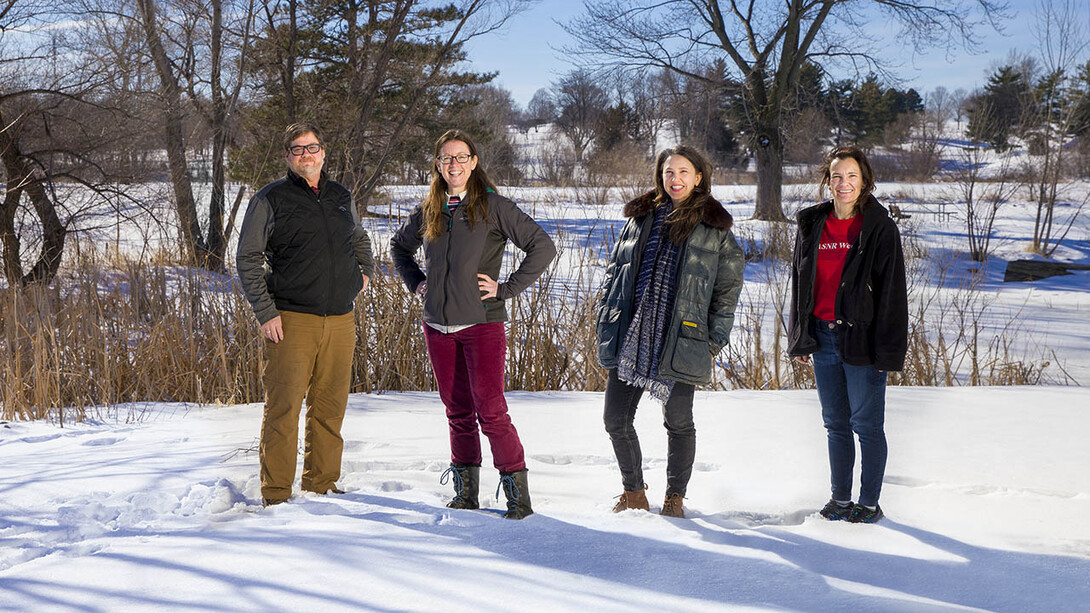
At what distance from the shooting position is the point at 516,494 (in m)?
3.17

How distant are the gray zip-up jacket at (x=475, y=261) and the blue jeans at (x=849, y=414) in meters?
1.09

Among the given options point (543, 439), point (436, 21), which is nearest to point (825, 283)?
point (543, 439)

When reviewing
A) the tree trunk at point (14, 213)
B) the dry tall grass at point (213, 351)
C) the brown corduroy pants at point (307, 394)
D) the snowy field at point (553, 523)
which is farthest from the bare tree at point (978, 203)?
the tree trunk at point (14, 213)

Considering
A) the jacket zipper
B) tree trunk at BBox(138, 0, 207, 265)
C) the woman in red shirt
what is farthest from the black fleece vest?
tree trunk at BBox(138, 0, 207, 265)

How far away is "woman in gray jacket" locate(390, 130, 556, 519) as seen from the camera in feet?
10.2

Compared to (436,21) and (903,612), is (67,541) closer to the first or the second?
(903,612)

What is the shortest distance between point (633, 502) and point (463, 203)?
1.29 metres

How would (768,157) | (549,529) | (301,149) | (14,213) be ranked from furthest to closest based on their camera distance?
(768,157) < (14,213) < (301,149) < (549,529)

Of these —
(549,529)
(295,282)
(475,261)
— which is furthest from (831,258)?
(295,282)

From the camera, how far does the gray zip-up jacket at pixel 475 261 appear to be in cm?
309

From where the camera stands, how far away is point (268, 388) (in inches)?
130

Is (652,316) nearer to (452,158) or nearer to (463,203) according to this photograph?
(463,203)

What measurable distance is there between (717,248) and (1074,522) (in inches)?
66.5

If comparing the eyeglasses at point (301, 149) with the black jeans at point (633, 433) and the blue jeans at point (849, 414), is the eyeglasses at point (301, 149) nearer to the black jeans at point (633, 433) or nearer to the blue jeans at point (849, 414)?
the black jeans at point (633, 433)
